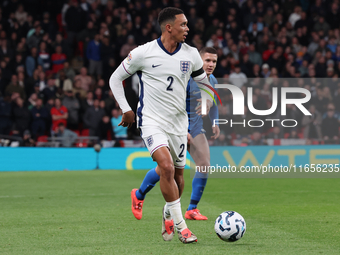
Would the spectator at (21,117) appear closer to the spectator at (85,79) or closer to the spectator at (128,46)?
the spectator at (85,79)

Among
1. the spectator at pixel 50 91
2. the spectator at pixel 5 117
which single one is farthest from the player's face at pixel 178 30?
the spectator at pixel 50 91

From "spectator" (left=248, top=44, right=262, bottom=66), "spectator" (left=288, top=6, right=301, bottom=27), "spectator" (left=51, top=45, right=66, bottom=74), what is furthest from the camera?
"spectator" (left=288, top=6, right=301, bottom=27)

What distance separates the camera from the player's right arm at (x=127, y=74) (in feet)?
17.0

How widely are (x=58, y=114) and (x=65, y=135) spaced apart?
669mm

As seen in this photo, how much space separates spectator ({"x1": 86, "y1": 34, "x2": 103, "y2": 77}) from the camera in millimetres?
16734

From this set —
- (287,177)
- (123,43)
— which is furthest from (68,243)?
(123,43)

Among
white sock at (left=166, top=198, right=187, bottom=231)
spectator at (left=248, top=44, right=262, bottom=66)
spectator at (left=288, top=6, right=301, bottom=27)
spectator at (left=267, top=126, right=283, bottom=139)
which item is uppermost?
spectator at (left=288, top=6, right=301, bottom=27)

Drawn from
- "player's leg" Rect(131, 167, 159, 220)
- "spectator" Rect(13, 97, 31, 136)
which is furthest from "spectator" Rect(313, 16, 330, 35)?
"player's leg" Rect(131, 167, 159, 220)

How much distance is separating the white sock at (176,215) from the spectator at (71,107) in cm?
1031

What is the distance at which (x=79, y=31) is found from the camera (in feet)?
57.3

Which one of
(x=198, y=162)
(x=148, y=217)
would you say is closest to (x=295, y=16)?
(x=198, y=162)

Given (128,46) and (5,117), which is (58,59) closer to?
(128,46)

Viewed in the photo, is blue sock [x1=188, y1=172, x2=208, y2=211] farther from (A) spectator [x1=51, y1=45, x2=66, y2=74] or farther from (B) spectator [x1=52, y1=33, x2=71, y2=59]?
(B) spectator [x1=52, y1=33, x2=71, y2=59]

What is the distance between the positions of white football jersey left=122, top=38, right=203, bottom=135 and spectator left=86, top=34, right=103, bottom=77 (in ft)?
38.1
